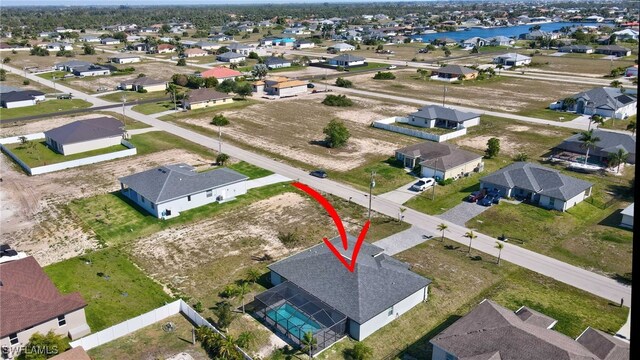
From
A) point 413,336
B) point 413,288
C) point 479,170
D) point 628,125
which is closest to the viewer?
point 413,336

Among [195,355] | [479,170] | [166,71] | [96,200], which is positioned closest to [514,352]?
[195,355]

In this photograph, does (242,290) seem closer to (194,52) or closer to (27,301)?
(27,301)

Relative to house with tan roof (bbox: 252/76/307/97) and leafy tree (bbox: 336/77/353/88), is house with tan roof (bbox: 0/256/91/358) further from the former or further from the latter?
leafy tree (bbox: 336/77/353/88)

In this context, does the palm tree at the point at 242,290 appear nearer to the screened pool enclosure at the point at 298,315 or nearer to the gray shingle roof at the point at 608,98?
the screened pool enclosure at the point at 298,315

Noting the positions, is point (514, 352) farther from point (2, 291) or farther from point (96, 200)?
point (96, 200)

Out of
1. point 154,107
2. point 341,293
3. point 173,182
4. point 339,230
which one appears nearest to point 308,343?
point 341,293

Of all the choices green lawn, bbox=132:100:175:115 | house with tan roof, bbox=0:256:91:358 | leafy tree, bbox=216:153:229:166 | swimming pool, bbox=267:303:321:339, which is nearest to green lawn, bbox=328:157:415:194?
leafy tree, bbox=216:153:229:166
